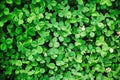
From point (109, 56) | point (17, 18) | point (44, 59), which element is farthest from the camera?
point (109, 56)

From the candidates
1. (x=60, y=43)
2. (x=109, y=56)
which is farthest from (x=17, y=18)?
(x=109, y=56)

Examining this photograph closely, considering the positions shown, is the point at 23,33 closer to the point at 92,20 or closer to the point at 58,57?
the point at 58,57

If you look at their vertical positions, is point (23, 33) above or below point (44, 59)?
above

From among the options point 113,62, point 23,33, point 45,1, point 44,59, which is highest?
point 45,1

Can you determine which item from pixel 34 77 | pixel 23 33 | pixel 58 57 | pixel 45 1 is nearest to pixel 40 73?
pixel 34 77

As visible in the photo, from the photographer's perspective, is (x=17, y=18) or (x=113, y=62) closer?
(x=17, y=18)

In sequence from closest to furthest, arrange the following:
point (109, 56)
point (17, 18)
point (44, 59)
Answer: point (17, 18)
point (44, 59)
point (109, 56)
